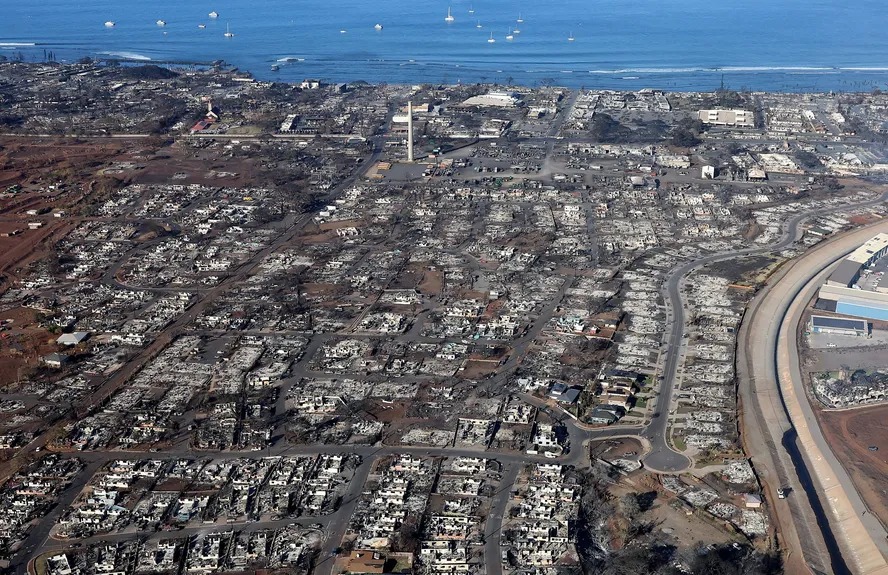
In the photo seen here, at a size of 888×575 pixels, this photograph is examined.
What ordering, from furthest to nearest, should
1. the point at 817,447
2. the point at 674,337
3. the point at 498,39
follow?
1. the point at 498,39
2. the point at 674,337
3. the point at 817,447

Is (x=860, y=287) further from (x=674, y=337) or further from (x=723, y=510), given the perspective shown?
(x=723, y=510)

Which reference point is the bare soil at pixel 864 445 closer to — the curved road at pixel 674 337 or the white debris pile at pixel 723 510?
the white debris pile at pixel 723 510

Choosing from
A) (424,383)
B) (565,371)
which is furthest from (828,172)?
(424,383)

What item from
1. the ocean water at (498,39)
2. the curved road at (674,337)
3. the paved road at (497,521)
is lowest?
the paved road at (497,521)

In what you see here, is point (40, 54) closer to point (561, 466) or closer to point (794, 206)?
point (794, 206)

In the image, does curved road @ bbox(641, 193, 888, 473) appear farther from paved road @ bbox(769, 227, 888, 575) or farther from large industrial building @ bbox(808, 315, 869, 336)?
large industrial building @ bbox(808, 315, 869, 336)

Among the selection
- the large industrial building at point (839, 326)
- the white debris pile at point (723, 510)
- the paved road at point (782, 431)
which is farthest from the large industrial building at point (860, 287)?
the white debris pile at point (723, 510)

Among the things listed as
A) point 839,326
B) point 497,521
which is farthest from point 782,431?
point 497,521
